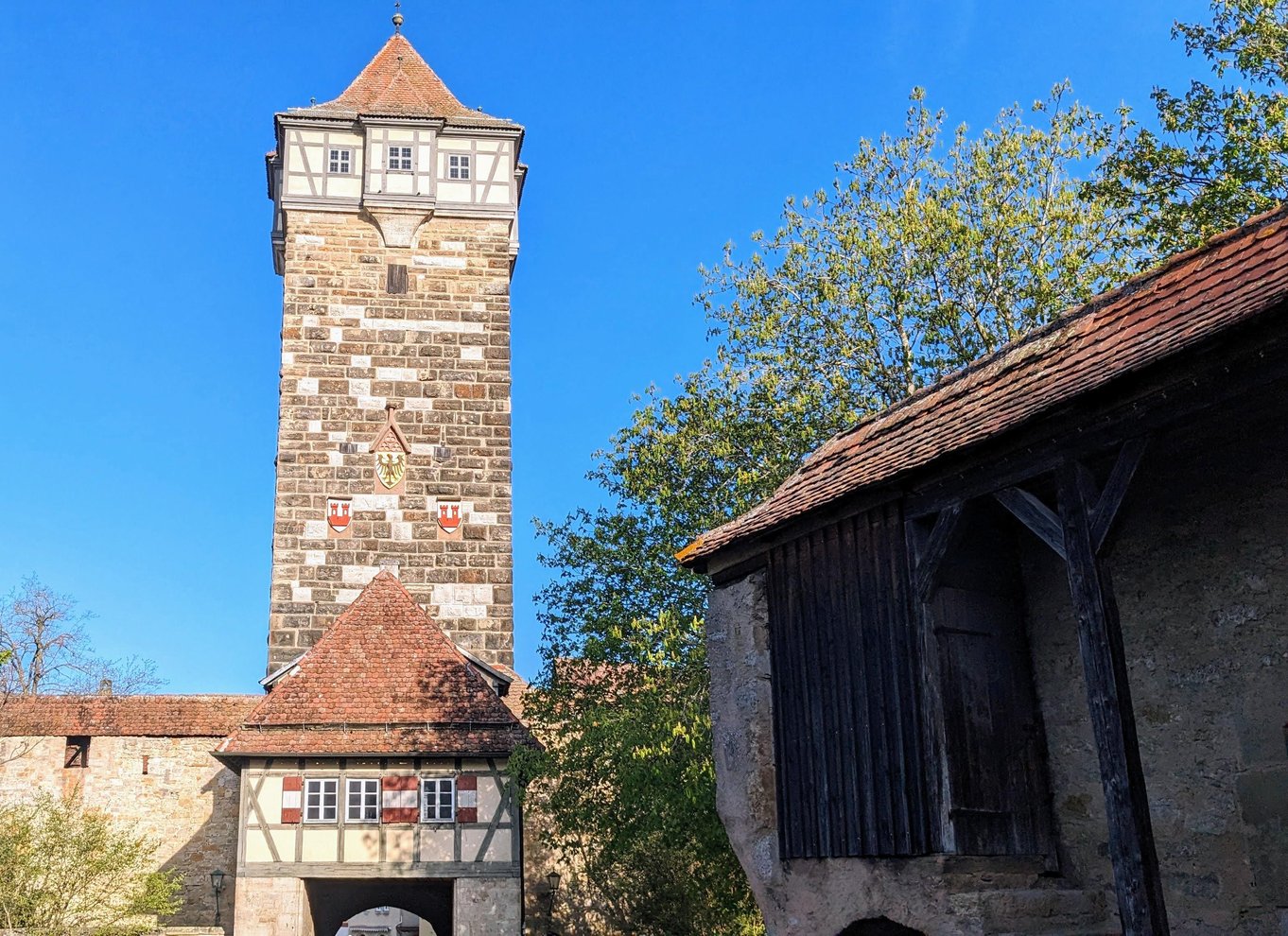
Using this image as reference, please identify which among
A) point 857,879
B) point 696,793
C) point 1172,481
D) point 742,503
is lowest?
point 857,879

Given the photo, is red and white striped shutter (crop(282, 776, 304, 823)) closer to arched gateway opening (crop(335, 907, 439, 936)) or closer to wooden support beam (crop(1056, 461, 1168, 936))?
wooden support beam (crop(1056, 461, 1168, 936))

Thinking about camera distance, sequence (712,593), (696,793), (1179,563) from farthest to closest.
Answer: (696,793), (712,593), (1179,563)

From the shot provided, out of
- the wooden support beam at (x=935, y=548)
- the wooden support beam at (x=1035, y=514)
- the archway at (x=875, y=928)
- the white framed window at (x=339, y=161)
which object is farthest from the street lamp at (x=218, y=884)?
the wooden support beam at (x=1035, y=514)

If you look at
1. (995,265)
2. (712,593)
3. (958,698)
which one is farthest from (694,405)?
(958,698)

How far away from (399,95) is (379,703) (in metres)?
12.7

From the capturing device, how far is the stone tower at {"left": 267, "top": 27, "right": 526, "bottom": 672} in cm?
2233

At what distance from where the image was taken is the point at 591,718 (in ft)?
49.3

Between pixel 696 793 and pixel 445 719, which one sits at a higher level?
pixel 445 719

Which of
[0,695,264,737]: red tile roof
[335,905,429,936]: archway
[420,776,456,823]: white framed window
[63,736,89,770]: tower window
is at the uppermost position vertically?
[0,695,264,737]: red tile roof

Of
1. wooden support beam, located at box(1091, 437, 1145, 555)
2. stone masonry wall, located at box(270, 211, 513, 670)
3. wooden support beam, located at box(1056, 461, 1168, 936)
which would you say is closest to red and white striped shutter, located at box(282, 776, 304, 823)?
stone masonry wall, located at box(270, 211, 513, 670)

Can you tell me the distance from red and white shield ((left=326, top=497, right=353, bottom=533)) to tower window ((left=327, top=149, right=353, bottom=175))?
6.26m

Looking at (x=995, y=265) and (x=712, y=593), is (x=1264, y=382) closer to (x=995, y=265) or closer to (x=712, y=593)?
(x=712, y=593)

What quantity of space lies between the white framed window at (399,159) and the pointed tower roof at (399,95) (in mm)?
635

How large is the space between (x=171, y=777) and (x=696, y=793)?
12081mm
